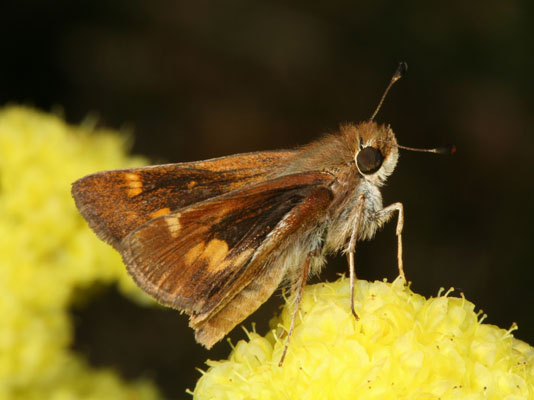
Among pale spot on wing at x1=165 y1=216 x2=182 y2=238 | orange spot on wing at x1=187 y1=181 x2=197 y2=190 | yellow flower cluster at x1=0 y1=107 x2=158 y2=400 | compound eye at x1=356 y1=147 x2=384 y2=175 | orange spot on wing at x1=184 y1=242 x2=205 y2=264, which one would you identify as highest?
compound eye at x1=356 y1=147 x2=384 y2=175

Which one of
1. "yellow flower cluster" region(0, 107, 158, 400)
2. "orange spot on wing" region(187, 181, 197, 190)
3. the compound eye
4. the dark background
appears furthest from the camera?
the dark background

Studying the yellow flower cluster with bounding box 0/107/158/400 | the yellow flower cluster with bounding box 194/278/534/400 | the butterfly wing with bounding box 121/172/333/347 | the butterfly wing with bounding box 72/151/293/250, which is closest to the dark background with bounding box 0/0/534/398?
the yellow flower cluster with bounding box 0/107/158/400

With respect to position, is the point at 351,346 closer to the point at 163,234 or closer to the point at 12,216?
the point at 163,234

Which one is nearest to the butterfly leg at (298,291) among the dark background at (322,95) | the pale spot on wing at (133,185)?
the pale spot on wing at (133,185)

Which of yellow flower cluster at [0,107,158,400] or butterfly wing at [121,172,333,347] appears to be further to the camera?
yellow flower cluster at [0,107,158,400]

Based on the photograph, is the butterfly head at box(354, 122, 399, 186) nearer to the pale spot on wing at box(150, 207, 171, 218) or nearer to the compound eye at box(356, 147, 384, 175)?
the compound eye at box(356, 147, 384, 175)
